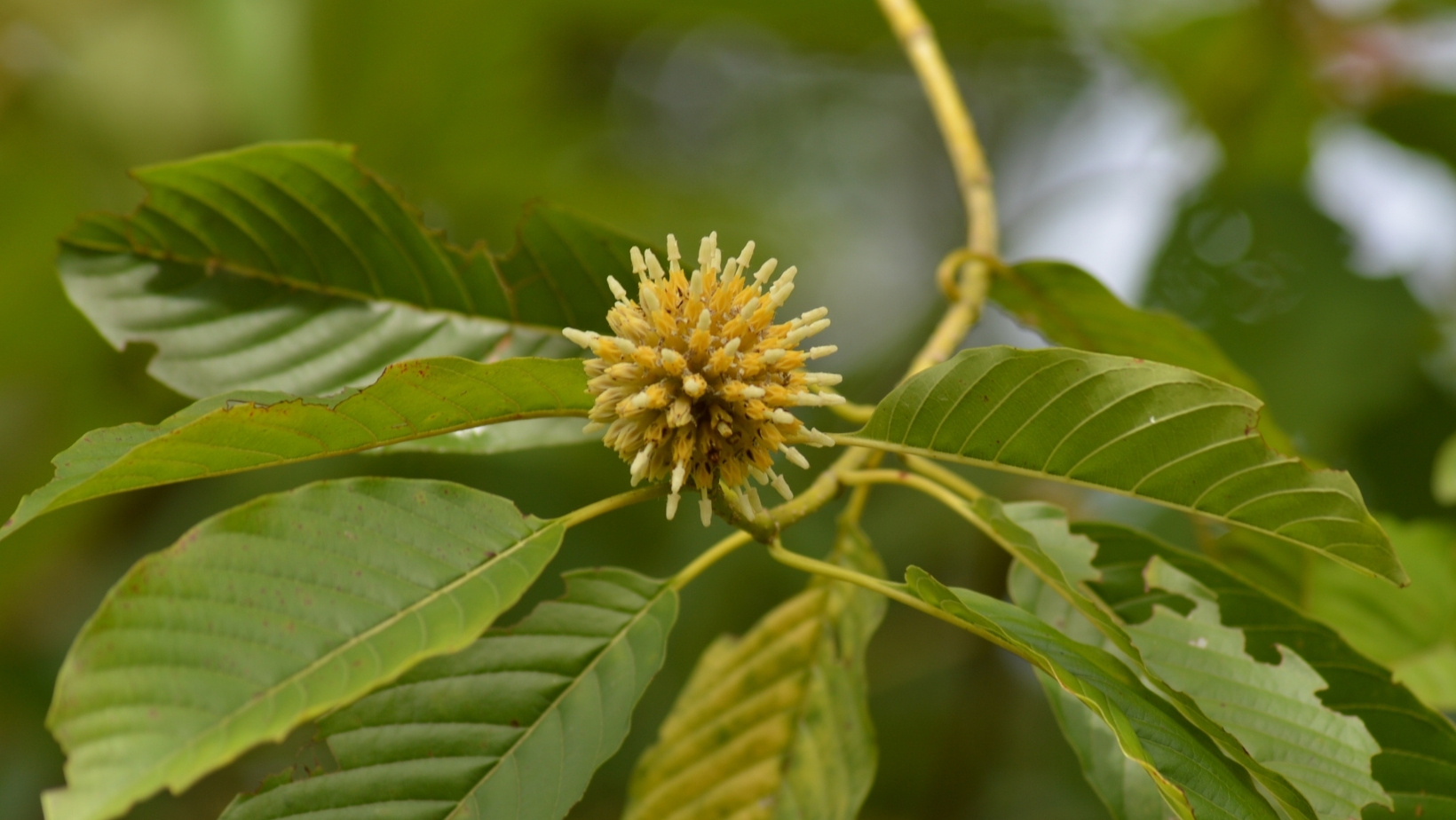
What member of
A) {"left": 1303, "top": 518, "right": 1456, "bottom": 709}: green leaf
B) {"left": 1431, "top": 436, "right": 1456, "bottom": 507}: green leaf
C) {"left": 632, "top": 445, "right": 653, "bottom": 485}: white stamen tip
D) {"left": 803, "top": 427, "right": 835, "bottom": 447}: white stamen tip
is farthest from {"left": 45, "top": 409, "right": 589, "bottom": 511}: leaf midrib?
{"left": 1431, "top": 436, "right": 1456, "bottom": 507}: green leaf

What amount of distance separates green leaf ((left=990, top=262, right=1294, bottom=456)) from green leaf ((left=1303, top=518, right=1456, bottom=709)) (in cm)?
31

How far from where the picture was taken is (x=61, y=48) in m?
2.58

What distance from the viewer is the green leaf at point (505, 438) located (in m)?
1.02

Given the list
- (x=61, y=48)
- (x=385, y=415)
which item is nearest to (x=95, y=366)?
(x=61, y=48)

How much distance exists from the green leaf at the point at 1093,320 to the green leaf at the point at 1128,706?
52 centimetres

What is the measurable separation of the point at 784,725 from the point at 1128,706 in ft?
1.42

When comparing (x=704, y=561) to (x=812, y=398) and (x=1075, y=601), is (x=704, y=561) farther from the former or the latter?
(x=1075, y=601)

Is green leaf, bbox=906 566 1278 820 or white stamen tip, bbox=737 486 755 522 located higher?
white stamen tip, bbox=737 486 755 522

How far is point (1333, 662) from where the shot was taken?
0.99 meters

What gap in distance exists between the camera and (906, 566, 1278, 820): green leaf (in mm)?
732

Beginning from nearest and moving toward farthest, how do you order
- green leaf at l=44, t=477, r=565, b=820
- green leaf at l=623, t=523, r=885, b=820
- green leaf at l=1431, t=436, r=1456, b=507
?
green leaf at l=44, t=477, r=565, b=820
green leaf at l=623, t=523, r=885, b=820
green leaf at l=1431, t=436, r=1456, b=507

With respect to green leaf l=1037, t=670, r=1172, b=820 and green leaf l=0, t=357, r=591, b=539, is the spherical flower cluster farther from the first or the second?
green leaf l=1037, t=670, r=1172, b=820

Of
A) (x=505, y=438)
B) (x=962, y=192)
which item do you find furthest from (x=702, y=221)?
(x=505, y=438)

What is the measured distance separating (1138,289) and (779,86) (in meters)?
1.92
